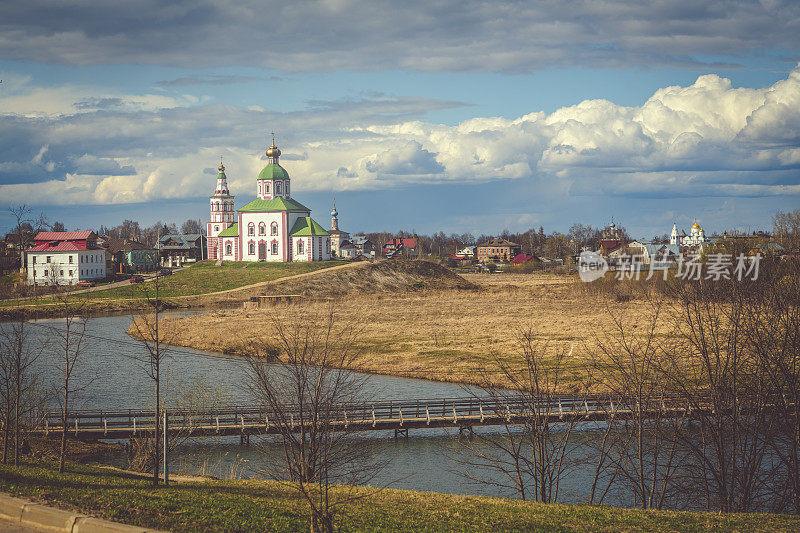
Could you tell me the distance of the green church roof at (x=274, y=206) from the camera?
368ft

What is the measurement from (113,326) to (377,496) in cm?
5490

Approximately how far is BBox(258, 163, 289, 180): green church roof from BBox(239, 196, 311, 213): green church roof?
441 cm

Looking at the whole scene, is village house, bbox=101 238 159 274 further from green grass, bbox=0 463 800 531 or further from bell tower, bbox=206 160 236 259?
green grass, bbox=0 463 800 531

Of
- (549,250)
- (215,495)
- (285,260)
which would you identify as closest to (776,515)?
(215,495)

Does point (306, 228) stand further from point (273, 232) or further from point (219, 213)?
point (219, 213)

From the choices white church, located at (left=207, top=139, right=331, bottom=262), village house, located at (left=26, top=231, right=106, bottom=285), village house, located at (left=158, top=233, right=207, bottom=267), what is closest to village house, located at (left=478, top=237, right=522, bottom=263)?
village house, located at (left=158, top=233, right=207, bottom=267)

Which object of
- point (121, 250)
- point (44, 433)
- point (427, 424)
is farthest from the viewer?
point (121, 250)

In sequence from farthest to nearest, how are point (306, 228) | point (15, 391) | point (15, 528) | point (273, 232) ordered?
point (273, 232)
point (306, 228)
point (15, 391)
point (15, 528)

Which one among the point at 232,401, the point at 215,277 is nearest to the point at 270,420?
the point at 232,401

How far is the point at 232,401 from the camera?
33375 mm

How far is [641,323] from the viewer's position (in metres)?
52.2

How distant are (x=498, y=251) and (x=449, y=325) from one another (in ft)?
402

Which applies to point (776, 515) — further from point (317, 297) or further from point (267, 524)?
point (317, 297)

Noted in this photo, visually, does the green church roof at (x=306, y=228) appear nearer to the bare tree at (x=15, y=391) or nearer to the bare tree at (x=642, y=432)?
the bare tree at (x=15, y=391)
